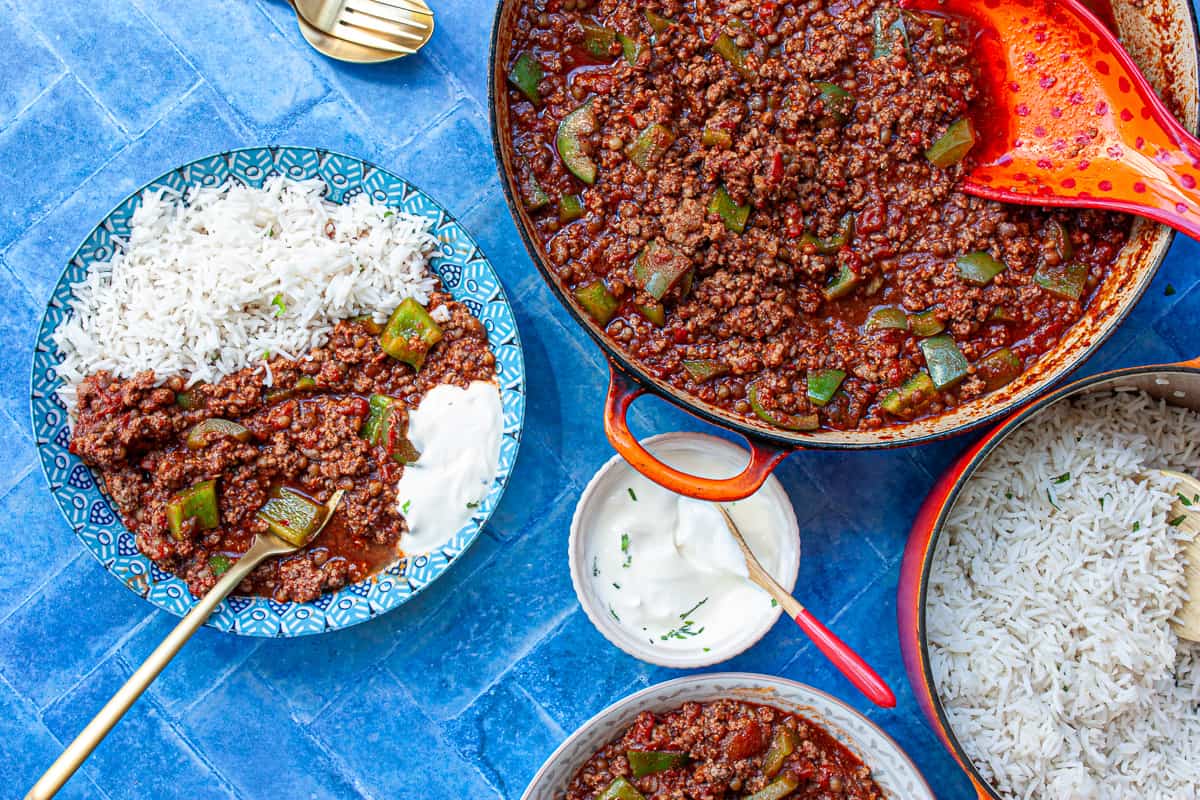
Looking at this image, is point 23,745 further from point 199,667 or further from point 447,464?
point 447,464

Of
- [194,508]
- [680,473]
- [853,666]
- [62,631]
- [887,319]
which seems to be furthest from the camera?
[62,631]

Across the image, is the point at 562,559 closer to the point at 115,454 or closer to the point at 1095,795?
the point at 115,454

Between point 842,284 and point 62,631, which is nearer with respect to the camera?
point 842,284

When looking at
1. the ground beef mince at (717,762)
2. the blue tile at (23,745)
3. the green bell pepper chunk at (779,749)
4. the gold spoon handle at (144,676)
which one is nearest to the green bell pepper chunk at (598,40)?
the gold spoon handle at (144,676)

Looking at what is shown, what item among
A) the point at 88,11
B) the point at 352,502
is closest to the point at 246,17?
the point at 88,11

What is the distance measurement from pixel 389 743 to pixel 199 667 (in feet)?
2.20

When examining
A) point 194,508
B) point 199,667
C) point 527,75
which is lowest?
point 199,667

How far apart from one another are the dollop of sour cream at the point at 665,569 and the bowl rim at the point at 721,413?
1.56 ft

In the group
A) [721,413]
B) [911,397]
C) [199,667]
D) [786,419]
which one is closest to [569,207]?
[721,413]

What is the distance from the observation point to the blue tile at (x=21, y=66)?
9.50 feet

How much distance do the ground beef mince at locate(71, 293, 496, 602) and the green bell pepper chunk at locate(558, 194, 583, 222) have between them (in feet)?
1.54

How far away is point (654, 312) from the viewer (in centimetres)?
243

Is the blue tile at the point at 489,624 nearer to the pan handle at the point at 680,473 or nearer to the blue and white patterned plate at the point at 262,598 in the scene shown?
the blue and white patterned plate at the point at 262,598

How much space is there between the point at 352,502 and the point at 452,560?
1.16ft
